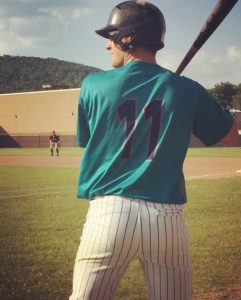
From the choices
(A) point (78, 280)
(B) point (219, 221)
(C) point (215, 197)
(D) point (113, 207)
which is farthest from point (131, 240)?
(C) point (215, 197)

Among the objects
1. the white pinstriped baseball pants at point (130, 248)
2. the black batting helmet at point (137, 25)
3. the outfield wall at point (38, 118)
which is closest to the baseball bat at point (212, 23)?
the black batting helmet at point (137, 25)

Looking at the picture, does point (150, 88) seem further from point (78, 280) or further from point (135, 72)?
point (78, 280)

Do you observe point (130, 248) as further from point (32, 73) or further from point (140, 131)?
point (32, 73)

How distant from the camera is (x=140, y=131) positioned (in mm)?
2115

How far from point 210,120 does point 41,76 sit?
114 meters

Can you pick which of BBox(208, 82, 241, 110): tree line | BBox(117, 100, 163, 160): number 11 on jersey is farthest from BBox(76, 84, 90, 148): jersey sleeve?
BBox(208, 82, 241, 110): tree line

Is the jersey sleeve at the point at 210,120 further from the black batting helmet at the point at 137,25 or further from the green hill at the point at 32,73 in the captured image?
the green hill at the point at 32,73

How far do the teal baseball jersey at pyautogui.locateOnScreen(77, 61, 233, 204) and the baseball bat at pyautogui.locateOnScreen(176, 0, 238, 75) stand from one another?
257mm

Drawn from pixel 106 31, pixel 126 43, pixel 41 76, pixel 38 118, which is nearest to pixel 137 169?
pixel 126 43

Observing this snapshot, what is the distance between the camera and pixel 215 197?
10305 millimetres

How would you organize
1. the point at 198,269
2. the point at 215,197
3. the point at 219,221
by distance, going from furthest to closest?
the point at 215,197, the point at 219,221, the point at 198,269

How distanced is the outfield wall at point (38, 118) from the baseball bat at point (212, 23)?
42485mm

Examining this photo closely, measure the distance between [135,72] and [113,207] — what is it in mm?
649

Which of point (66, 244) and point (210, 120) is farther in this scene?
point (66, 244)
